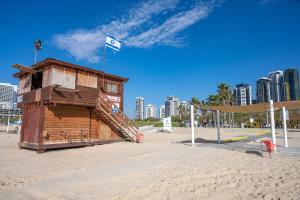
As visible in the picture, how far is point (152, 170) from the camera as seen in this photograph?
958 cm

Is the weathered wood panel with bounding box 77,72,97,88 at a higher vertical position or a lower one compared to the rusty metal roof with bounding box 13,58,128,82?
lower

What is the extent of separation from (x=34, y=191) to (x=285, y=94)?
385ft

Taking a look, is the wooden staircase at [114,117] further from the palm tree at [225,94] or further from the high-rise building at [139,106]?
the high-rise building at [139,106]

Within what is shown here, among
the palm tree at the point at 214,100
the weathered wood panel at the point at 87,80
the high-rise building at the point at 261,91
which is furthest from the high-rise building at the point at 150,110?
the weathered wood panel at the point at 87,80

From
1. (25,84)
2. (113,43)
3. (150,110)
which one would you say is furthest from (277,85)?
(25,84)

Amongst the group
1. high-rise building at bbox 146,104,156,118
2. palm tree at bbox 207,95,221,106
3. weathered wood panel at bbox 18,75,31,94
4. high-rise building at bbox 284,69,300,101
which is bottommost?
weathered wood panel at bbox 18,75,31,94

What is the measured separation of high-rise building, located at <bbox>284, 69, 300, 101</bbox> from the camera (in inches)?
4141

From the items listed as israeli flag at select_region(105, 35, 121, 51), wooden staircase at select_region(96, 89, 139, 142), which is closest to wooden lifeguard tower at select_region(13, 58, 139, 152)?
wooden staircase at select_region(96, 89, 139, 142)

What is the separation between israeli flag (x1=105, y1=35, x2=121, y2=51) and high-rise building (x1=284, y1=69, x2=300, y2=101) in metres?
103

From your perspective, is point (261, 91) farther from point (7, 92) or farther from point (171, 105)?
point (7, 92)

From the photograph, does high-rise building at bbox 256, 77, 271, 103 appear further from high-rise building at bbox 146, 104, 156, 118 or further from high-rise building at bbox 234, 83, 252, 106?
high-rise building at bbox 146, 104, 156, 118

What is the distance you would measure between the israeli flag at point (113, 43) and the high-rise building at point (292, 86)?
4039 inches

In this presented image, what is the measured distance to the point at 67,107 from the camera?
18047 mm

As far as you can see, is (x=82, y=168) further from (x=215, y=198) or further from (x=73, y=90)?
(x=73, y=90)
